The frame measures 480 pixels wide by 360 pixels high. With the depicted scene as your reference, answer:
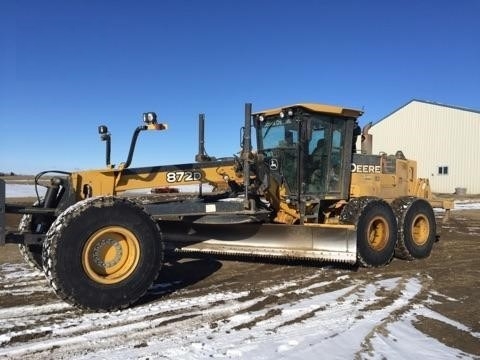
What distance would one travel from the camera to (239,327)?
5379mm

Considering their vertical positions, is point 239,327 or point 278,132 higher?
point 278,132

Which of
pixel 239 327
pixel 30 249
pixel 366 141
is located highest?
pixel 366 141

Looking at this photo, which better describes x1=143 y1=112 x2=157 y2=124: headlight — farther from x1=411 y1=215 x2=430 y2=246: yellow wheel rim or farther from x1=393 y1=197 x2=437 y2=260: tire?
x1=411 y1=215 x2=430 y2=246: yellow wheel rim

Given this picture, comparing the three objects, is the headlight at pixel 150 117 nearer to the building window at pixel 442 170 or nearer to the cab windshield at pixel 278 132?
the cab windshield at pixel 278 132

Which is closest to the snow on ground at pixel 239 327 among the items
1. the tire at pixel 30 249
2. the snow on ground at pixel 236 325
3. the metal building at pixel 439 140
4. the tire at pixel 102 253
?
the snow on ground at pixel 236 325

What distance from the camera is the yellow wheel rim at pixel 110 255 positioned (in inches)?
232

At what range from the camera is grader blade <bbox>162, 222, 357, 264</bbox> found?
326 inches

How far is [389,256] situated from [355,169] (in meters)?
1.74

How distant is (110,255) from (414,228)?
667cm

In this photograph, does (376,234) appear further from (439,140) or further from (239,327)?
(439,140)

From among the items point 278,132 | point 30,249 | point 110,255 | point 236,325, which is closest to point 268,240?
point 278,132

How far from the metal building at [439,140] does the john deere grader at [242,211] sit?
2940 cm

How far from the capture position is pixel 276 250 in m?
8.43

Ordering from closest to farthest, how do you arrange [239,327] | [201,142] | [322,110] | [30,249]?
[239,327], [30,249], [201,142], [322,110]
